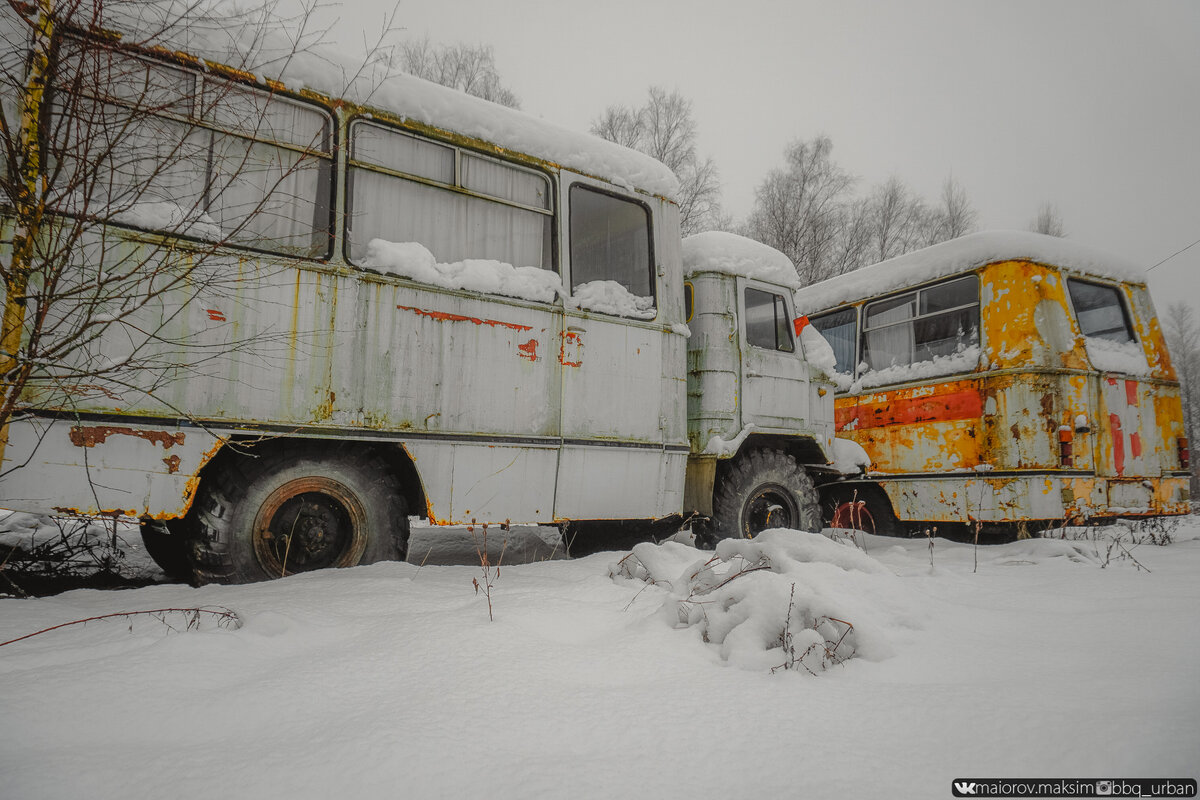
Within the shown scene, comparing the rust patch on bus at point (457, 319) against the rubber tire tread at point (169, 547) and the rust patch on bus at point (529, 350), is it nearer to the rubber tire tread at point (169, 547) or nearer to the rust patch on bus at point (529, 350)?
the rust patch on bus at point (529, 350)

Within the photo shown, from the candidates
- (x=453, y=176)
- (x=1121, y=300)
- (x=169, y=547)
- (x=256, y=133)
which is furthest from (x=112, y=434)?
(x=1121, y=300)

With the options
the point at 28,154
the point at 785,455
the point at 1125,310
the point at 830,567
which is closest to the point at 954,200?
the point at 1125,310

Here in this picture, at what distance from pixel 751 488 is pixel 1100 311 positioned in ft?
14.3

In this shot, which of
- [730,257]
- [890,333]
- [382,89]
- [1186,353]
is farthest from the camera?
[1186,353]

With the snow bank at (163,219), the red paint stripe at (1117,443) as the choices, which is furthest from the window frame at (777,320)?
the snow bank at (163,219)

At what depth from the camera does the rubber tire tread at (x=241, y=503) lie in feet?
10.2

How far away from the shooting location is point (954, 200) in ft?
83.4

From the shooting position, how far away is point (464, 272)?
152 inches

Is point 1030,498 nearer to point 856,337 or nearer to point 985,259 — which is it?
point 985,259

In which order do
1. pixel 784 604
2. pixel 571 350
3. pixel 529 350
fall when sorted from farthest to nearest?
pixel 571 350 < pixel 529 350 < pixel 784 604

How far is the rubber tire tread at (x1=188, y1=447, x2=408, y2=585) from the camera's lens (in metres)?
3.10

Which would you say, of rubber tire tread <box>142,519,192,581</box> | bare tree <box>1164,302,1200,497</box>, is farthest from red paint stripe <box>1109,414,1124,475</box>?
bare tree <box>1164,302,1200,497</box>

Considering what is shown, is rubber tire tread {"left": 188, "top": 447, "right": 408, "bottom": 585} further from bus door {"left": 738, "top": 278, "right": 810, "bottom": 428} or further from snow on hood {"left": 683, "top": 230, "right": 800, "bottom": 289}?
snow on hood {"left": 683, "top": 230, "right": 800, "bottom": 289}

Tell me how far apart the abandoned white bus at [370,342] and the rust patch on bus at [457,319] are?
0.04 feet
